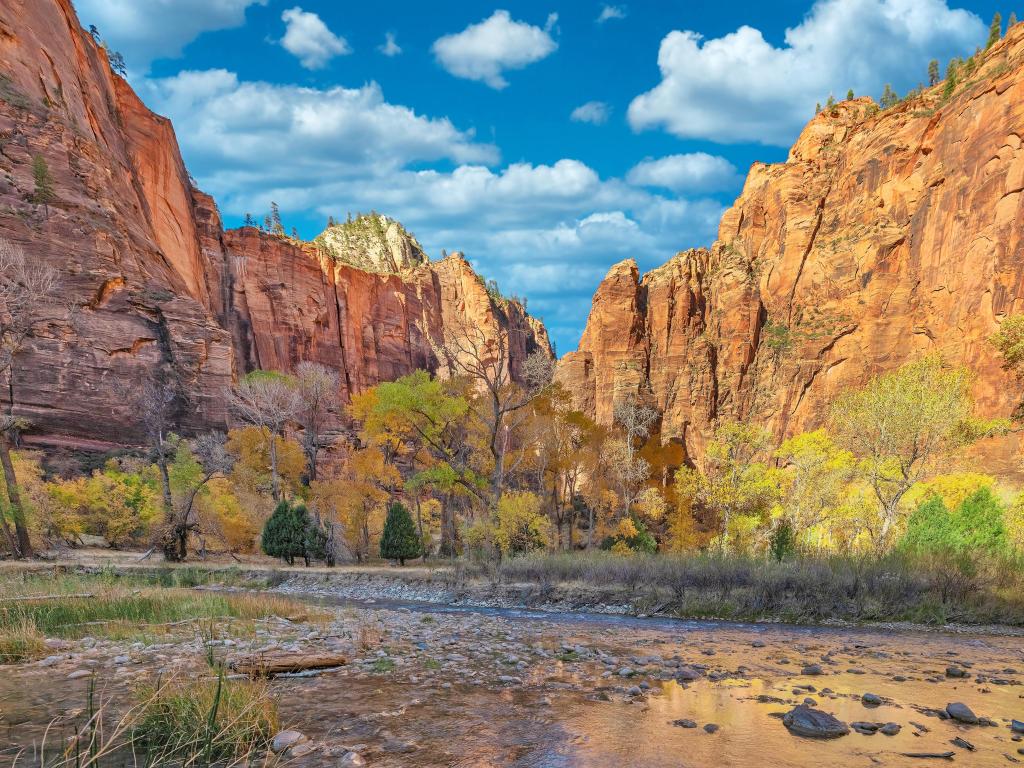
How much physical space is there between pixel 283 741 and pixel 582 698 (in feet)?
12.6

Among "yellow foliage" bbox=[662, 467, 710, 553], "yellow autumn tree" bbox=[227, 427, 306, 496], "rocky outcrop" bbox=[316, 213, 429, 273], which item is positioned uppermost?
"rocky outcrop" bbox=[316, 213, 429, 273]

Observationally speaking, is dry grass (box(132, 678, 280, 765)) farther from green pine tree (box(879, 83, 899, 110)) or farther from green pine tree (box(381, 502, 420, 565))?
green pine tree (box(879, 83, 899, 110))

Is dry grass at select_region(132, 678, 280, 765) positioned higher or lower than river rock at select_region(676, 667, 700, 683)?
higher

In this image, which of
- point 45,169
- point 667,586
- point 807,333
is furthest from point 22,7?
point 807,333

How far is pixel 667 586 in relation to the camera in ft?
61.5

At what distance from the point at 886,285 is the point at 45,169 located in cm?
8999

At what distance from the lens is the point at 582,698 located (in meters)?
A: 7.19

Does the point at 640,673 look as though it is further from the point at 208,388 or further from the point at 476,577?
the point at 208,388

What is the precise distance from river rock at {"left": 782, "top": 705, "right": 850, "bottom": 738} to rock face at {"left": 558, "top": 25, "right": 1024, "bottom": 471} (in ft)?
178

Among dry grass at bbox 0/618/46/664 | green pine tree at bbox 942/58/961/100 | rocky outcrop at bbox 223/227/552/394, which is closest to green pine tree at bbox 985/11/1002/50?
green pine tree at bbox 942/58/961/100

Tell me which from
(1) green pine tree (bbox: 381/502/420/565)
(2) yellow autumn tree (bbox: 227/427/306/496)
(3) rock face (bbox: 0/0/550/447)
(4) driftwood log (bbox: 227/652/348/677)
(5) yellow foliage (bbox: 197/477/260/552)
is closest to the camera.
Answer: (4) driftwood log (bbox: 227/652/348/677)

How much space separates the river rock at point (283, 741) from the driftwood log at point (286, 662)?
218cm

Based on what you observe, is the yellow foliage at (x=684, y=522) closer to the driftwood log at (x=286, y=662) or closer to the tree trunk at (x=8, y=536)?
the driftwood log at (x=286, y=662)

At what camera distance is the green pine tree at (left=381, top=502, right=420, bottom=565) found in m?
31.4
